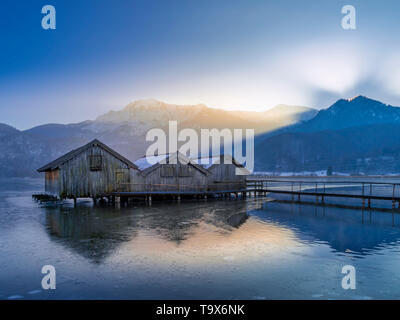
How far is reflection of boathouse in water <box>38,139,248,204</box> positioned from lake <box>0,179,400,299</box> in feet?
32.6

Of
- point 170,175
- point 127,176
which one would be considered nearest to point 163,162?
point 170,175

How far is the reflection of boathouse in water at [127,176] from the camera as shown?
34.6 metres

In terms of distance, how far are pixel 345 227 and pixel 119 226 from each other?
1694 cm

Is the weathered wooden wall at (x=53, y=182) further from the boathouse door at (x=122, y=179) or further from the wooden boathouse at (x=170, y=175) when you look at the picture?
the wooden boathouse at (x=170, y=175)

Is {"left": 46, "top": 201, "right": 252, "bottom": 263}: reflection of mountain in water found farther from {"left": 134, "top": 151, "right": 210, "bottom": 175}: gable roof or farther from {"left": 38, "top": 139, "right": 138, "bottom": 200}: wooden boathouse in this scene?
{"left": 134, "top": 151, "right": 210, "bottom": 175}: gable roof

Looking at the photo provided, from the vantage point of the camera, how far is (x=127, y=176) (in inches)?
1481

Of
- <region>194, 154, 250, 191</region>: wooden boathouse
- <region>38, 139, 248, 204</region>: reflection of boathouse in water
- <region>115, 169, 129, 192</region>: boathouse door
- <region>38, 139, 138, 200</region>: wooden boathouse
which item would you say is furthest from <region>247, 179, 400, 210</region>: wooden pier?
<region>38, 139, 138, 200</region>: wooden boathouse

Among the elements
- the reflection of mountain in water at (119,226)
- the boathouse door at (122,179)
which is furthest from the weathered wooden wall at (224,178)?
the reflection of mountain in water at (119,226)

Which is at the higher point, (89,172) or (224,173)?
(89,172)

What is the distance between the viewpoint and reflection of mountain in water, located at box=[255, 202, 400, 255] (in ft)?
58.0

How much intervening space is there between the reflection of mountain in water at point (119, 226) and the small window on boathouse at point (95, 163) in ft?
25.7

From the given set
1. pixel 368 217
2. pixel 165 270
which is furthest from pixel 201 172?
→ pixel 165 270

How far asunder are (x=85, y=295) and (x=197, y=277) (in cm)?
403

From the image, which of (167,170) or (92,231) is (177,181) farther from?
(92,231)
